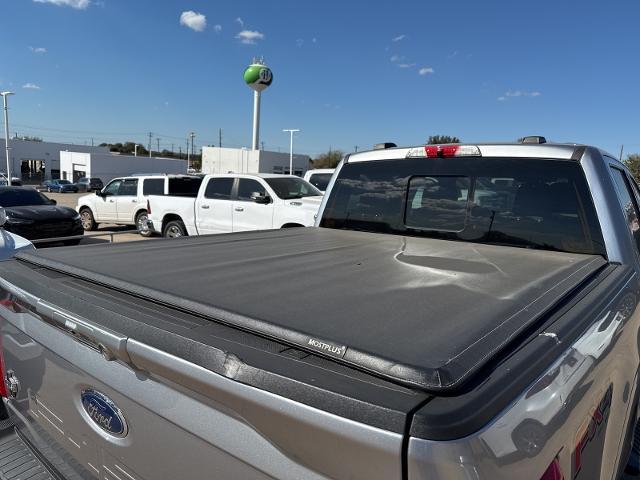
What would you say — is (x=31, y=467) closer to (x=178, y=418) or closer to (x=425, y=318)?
(x=178, y=418)

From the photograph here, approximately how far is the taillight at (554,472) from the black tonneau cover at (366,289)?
0.28 meters

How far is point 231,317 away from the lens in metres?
1.39

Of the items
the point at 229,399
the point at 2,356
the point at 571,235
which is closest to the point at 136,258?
the point at 2,356

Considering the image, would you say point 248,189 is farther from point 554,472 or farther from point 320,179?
point 554,472

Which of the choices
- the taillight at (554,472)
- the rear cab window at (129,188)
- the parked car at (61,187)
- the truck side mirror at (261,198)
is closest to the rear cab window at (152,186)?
the rear cab window at (129,188)

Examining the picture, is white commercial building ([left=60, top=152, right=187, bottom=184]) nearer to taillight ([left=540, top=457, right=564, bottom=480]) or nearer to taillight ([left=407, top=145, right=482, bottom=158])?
taillight ([left=407, top=145, right=482, bottom=158])

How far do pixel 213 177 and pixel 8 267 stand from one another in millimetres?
9504

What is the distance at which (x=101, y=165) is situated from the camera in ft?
207

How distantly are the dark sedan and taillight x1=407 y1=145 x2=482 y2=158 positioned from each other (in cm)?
848

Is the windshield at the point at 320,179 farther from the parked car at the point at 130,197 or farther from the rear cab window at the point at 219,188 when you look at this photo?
the rear cab window at the point at 219,188

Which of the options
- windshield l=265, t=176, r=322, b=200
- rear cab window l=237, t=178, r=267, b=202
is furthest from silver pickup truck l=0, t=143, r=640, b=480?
rear cab window l=237, t=178, r=267, b=202

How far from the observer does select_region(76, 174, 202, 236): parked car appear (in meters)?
13.0

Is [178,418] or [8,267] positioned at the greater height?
[8,267]

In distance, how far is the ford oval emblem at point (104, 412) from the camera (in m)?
1.41
